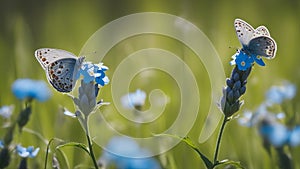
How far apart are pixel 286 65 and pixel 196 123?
0.91 meters

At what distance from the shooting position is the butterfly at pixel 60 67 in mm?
1424

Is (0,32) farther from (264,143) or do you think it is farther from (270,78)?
(264,143)

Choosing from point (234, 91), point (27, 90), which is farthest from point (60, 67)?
point (27, 90)

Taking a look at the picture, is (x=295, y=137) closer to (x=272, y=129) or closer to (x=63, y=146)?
(x=272, y=129)

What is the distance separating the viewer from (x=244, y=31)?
1400 millimetres

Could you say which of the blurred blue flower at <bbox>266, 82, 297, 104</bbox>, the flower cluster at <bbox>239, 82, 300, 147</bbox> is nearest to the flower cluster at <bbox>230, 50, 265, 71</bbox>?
the flower cluster at <bbox>239, 82, 300, 147</bbox>

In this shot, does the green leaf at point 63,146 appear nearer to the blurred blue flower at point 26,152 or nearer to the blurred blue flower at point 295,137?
the blurred blue flower at point 26,152

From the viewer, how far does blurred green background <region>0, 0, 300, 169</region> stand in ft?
7.12

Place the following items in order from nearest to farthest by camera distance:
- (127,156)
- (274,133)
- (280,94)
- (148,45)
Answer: (127,156) → (274,133) → (280,94) → (148,45)

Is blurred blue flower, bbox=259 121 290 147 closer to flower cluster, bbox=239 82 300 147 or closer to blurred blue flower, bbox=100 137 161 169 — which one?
flower cluster, bbox=239 82 300 147

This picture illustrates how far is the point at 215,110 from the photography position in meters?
2.30

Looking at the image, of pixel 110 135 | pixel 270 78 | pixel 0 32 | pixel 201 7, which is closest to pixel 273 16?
pixel 201 7

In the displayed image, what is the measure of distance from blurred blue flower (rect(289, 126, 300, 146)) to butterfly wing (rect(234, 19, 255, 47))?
601mm

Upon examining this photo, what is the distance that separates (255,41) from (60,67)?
0.41 metres
